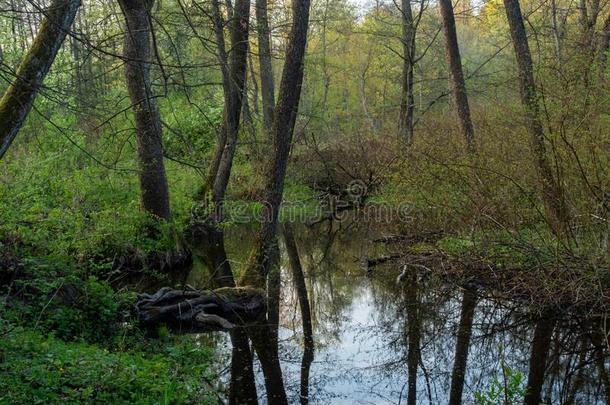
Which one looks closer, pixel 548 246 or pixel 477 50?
pixel 548 246

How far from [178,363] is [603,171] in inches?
231

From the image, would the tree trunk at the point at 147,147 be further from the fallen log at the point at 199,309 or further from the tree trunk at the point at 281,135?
the fallen log at the point at 199,309

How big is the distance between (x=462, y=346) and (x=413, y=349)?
0.60 metres

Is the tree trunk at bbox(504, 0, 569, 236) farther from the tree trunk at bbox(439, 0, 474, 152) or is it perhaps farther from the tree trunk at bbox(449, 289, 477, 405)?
the tree trunk at bbox(439, 0, 474, 152)

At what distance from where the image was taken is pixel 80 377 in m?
4.69

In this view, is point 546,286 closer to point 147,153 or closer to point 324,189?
point 147,153

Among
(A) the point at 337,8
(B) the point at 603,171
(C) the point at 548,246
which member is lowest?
(C) the point at 548,246

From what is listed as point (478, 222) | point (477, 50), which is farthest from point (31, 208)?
point (477, 50)

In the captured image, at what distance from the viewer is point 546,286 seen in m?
7.51

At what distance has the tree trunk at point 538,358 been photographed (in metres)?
5.69

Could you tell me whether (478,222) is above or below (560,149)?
below

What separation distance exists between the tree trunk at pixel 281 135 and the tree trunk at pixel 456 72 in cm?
500

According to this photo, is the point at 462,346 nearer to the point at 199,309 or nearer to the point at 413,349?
the point at 413,349

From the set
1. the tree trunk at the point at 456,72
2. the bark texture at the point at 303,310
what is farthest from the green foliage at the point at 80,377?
the tree trunk at the point at 456,72
